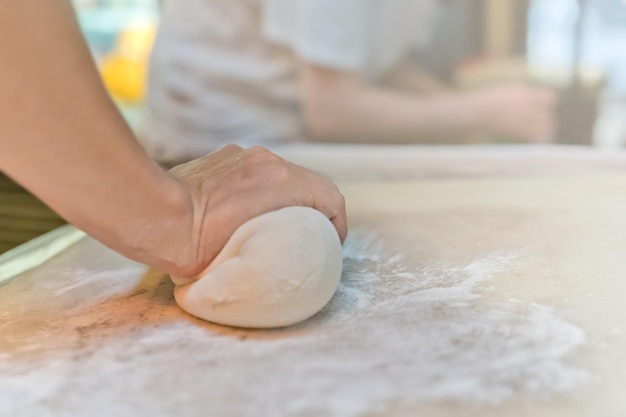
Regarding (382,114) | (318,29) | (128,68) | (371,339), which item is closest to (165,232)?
(371,339)

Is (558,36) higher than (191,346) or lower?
higher

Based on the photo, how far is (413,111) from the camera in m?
1.71

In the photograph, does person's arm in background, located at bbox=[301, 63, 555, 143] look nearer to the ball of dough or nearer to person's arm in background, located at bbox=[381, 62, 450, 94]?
person's arm in background, located at bbox=[381, 62, 450, 94]

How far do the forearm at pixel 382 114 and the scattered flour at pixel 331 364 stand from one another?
3.34ft

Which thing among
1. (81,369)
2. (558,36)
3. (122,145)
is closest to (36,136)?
(122,145)

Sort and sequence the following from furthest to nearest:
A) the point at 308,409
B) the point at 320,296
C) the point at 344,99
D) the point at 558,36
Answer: the point at 558,36
the point at 344,99
the point at 320,296
the point at 308,409

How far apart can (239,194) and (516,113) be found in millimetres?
1377

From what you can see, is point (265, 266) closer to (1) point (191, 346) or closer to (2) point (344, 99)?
(1) point (191, 346)

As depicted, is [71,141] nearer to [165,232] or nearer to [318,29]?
[165,232]

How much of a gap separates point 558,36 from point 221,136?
108 cm

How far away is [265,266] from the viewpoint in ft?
1.77

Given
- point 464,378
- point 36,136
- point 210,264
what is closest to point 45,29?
point 36,136

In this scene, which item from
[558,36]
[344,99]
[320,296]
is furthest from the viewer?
[558,36]

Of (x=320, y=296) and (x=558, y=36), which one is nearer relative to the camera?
(x=320, y=296)
